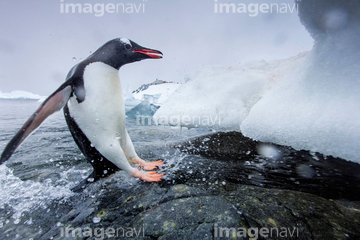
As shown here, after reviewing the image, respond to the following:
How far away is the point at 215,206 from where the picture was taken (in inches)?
39.3

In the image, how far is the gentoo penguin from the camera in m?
1.47

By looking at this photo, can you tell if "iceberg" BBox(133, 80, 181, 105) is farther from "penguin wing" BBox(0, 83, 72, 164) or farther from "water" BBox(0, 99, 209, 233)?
"penguin wing" BBox(0, 83, 72, 164)

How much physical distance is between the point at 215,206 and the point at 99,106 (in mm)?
1231

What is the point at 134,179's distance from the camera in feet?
5.17

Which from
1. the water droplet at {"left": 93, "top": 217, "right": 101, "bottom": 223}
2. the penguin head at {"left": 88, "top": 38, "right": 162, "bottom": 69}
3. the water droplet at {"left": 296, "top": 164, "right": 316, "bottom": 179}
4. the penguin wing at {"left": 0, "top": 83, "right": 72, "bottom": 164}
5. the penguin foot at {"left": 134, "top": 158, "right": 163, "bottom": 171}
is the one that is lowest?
the water droplet at {"left": 93, "top": 217, "right": 101, "bottom": 223}

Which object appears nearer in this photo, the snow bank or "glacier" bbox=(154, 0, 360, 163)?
"glacier" bbox=(154, 0, 360, 163)

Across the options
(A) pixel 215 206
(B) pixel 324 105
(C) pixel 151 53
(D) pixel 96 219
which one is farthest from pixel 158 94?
(A) pixel 215 206

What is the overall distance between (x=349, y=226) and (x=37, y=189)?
2302 mm

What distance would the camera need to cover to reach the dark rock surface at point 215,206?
862 mm

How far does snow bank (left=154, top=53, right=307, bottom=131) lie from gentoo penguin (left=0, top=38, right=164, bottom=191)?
2.17 metres

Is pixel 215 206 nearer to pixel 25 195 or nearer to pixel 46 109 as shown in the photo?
pixel 46 109

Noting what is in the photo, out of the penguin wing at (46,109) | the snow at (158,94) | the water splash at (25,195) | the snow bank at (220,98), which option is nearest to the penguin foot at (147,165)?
the water splash at (25,195)

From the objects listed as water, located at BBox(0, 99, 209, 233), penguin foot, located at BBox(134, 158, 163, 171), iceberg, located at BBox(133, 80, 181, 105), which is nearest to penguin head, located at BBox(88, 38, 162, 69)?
water, located at BBox(0, 99, 209, 233)

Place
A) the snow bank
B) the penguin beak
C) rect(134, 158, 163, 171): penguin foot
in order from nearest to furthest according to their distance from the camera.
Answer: the penguin beak
rect(134, 158, 163, 171): penguin foot
the snow bank
